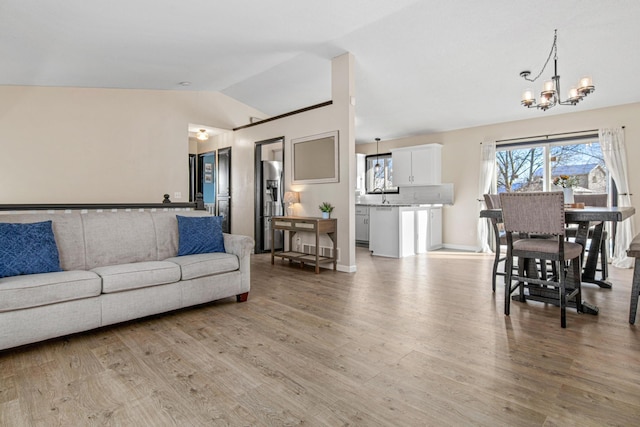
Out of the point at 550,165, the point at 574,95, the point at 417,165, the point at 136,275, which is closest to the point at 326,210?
the point at 136,275

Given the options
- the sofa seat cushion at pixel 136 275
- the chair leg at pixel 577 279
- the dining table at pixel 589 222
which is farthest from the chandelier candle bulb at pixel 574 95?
the sofa seat cushion at pixel 136 275

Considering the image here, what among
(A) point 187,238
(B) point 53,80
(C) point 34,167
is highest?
(B) point 53,80

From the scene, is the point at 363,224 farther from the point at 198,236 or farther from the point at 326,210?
the point at 198,236

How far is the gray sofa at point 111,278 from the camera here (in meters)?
2.21

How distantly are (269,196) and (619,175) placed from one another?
5754mm

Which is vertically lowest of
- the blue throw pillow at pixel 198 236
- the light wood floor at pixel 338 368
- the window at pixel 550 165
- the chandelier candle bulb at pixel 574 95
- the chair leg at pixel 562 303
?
the light wood floor at pixel 338 368

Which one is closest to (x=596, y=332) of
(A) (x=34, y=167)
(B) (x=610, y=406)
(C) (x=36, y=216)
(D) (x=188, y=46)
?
Answer: (B) (x=610, y=406)

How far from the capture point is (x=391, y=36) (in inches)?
163

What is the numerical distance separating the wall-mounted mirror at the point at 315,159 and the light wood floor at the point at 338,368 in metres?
2.25

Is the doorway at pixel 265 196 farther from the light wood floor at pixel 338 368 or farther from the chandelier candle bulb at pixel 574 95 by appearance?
the chandelier candle bulb at pixel 574 95

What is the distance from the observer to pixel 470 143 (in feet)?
22.2

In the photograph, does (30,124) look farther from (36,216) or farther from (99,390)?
(99,390)

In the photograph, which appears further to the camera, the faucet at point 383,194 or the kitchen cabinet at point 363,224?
the faucet at point 383,194

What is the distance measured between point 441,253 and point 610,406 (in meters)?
4.85
